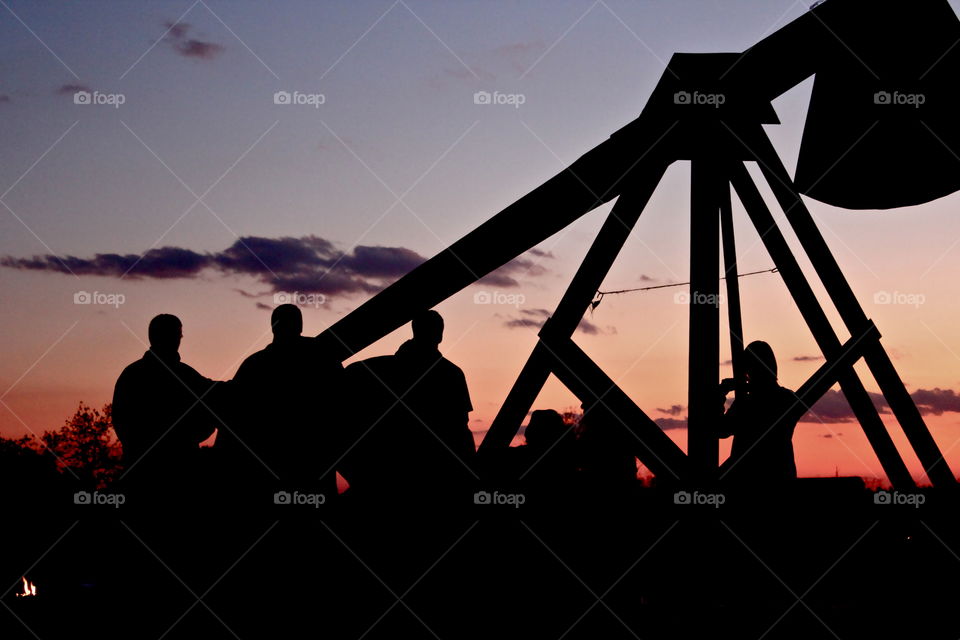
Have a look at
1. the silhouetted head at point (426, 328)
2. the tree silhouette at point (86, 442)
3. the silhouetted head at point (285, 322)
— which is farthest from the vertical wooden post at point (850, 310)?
the tree silhouette at point (86, 442)

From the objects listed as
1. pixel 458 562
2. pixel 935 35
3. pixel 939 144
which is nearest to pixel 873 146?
pixel 939 144

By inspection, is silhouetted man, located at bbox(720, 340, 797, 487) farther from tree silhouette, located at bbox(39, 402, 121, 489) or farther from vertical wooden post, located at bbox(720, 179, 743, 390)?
tree silhouette, located at bbox(39, 402, 121, 489)

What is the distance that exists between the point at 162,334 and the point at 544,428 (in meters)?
2.61

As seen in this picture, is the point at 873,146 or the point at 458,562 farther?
the point at 873,146

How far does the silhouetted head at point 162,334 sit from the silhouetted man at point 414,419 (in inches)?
42.7

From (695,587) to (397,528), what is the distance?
1777 millimetres

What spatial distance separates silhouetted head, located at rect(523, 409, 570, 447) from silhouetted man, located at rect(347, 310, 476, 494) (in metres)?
0.67

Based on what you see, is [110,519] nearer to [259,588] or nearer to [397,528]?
[259,588]

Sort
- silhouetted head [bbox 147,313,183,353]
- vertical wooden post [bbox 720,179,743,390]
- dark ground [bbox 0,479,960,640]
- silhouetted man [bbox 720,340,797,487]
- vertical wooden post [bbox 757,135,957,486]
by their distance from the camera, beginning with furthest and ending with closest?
vertical wooden post [bbox 720,179,743,390]
vertical wooden post [bbox 757,135,957,486]
silhouetted man [bbox 720,340,797,487]
silhouetted head [bbox 147,313,183,353]
dark ground [bbox 0,479,960,640]

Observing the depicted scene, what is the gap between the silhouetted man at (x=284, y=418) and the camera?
5320mm

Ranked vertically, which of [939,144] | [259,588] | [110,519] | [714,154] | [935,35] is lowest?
[259,588]

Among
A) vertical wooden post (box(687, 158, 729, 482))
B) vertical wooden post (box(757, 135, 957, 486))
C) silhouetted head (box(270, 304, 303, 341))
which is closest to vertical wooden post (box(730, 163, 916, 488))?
vertical wooden post (box(757, 135, 957, 486))

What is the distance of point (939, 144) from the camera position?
20.8 feet

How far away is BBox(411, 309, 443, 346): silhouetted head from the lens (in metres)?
5.77
